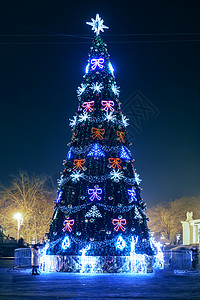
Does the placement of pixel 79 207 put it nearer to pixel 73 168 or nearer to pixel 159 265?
pixel 73 168

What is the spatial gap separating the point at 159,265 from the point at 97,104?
33.9 feet

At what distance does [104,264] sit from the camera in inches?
700

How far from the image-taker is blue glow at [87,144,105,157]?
1964 cm

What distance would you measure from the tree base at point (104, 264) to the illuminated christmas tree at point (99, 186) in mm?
272

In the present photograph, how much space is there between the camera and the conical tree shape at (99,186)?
18.3 meters

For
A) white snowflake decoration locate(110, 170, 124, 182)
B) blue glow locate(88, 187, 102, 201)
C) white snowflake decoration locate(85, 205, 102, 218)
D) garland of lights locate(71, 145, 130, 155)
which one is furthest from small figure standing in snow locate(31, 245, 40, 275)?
garland of lights locate(71, 145, 130, 155)

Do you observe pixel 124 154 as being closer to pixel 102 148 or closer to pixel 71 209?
pixel 102 148

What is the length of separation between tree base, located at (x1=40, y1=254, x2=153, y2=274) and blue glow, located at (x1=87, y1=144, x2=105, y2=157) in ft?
16.9

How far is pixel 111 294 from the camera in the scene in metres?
10.1

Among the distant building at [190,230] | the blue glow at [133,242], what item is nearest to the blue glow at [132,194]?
the blue glow at [133,242]

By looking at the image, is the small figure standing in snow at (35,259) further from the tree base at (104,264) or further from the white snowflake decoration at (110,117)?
the white snowflake decoration at (110,117)

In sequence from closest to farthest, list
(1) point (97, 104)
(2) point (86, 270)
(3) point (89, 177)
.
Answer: (2) point (86, 270), (3) point (89, 177), (1) point (97, 104)

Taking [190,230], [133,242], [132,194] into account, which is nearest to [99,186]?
[132,194]

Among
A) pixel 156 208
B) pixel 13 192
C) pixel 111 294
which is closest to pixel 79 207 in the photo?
pixel 111 294
